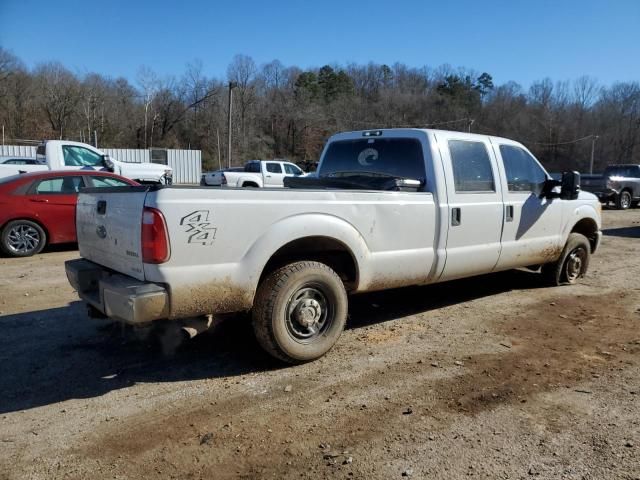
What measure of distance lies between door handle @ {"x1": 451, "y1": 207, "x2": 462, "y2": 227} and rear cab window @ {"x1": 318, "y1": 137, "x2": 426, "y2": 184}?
16.9 inches

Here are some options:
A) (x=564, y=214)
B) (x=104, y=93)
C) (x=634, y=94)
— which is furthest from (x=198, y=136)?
(x=564, y=214)

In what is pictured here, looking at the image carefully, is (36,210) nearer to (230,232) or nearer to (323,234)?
(230,232)

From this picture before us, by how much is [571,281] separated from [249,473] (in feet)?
19.4

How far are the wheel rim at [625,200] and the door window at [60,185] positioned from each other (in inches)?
819

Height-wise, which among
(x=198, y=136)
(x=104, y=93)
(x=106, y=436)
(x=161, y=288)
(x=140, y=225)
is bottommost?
(x=106, y=436)

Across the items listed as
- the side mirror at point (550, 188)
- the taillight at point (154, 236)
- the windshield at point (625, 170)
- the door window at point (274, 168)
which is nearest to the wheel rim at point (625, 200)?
the windshield at point (625, 170)

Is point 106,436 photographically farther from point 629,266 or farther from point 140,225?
point 629,266

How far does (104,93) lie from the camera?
68375 mm

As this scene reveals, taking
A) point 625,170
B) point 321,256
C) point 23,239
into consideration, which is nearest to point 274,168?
point 625,170

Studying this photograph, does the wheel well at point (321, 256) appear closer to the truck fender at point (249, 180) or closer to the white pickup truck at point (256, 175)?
the white pickup truck at point (256, 175)

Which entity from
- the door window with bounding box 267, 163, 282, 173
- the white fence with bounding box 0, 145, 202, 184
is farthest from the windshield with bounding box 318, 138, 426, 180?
the white fence with bounding box 0, 145, 202, 184

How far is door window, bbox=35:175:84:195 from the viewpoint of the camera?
8922 millimetres

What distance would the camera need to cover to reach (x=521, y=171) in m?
5.92

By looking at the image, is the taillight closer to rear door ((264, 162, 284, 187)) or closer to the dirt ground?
the dirt ground
